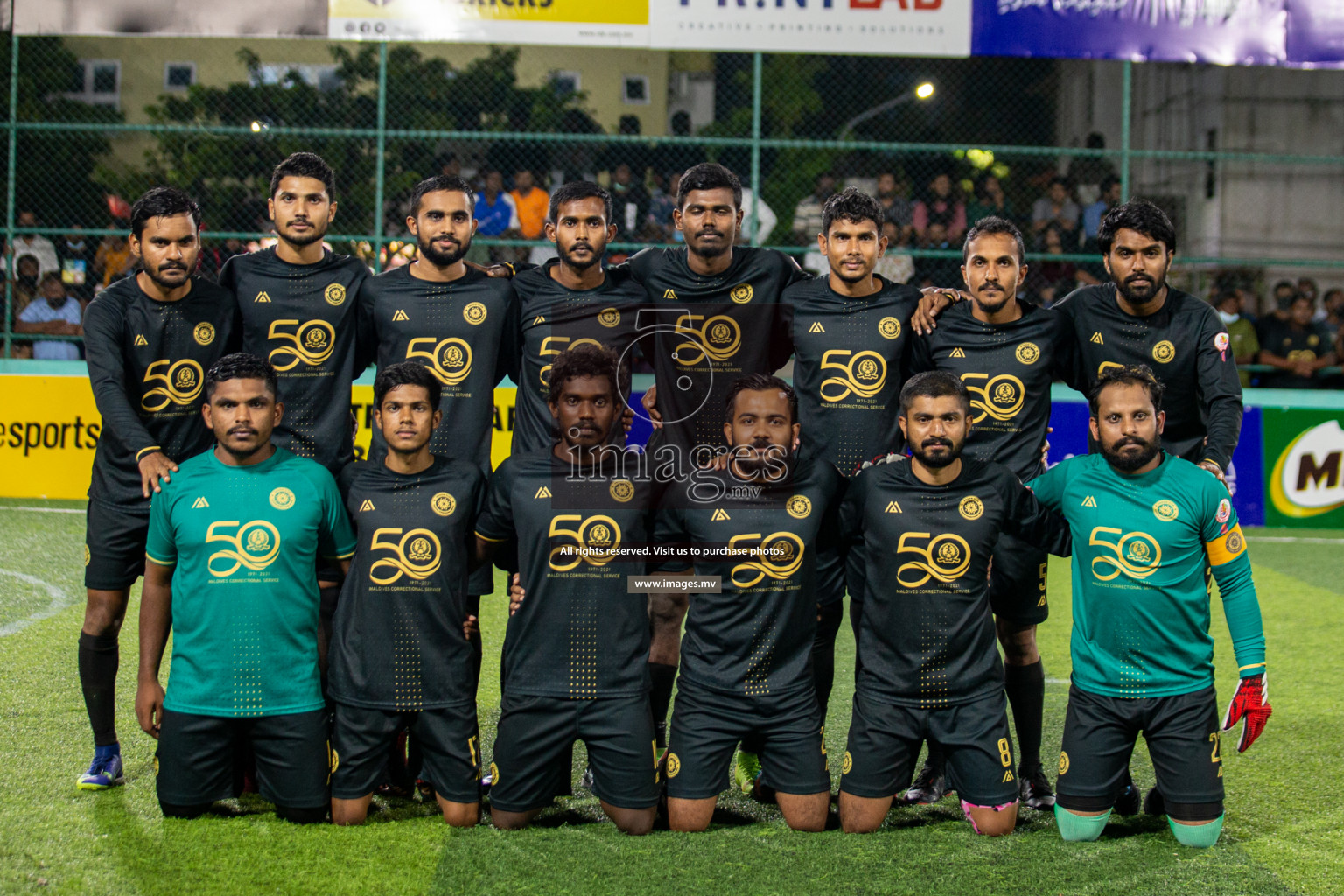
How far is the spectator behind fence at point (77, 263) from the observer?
10.8 metres

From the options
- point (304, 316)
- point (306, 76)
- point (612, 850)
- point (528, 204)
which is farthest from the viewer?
point (306, 76)

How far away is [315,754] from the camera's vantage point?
3.80 meters

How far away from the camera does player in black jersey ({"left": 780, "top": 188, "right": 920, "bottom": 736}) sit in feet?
14.2

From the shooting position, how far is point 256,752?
151 inches

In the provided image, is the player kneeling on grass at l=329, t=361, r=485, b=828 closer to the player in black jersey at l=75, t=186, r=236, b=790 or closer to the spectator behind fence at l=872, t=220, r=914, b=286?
the player in black jersey at l=75, t=186, r=236, b=790

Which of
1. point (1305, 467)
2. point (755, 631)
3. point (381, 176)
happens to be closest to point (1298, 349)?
point (1305, 467)

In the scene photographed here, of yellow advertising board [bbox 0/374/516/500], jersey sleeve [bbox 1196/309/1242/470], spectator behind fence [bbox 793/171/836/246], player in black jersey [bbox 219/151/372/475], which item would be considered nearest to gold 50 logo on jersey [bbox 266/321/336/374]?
player in black jersey [bbox 219/151/372/475]

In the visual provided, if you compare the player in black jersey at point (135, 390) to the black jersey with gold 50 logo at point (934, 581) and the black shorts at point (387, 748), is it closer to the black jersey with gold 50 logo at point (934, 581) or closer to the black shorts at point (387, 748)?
the black shorts at point (387, 748)

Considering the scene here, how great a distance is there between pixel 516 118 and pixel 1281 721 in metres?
9.46

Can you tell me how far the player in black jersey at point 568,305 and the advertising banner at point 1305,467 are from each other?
7.07m

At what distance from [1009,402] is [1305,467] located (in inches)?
259

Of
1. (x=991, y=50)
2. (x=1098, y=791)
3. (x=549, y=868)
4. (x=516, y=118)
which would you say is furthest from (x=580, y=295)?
(x=516, y=118)

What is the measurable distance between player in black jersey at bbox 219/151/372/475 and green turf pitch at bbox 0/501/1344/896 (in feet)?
4.29

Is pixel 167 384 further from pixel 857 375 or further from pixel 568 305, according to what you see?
pixel 857 375
